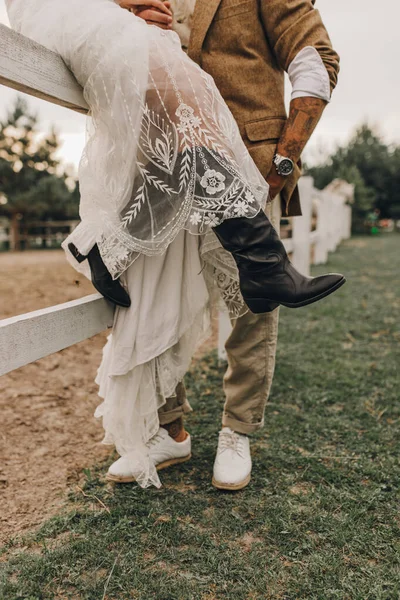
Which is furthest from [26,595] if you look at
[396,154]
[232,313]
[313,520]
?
[396,154]

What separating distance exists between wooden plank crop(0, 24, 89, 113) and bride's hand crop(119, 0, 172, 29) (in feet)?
0.84

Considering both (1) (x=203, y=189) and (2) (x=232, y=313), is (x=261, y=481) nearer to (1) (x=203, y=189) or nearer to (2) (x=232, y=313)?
(2) (x=232, y=313)

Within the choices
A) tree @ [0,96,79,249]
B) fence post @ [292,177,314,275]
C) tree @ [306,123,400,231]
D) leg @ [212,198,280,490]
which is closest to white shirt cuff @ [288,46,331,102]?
leg @ [212,198,280,490]

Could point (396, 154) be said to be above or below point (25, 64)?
above

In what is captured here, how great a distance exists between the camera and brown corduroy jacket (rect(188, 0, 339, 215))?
138 cm

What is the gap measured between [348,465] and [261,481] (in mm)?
325

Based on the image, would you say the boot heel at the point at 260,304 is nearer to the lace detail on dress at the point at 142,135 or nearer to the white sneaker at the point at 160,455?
the lace detail on dress at the point at 142,135

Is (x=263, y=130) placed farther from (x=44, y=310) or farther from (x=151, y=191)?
(x=44, y=310)

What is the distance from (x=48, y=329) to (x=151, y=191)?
434 mm

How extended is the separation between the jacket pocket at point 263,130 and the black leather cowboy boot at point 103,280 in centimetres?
55

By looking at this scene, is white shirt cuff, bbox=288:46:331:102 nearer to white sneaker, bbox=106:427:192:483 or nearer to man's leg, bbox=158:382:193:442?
man's leg, bbox=158:382:193:442

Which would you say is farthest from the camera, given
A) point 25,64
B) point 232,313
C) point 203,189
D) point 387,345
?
point 387,345

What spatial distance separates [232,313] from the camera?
1553 millimetres

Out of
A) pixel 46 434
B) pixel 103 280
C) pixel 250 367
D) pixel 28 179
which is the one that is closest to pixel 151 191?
pixel 103 280
